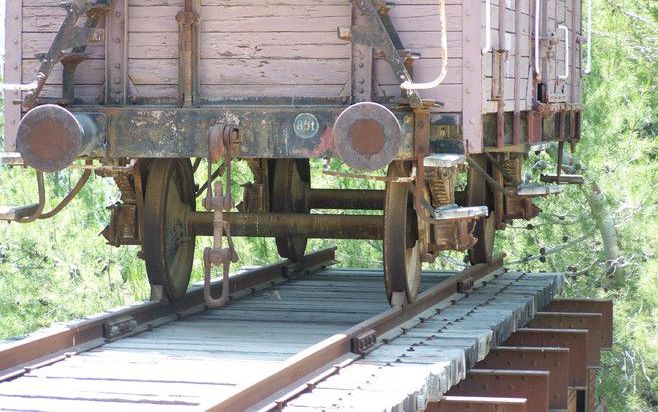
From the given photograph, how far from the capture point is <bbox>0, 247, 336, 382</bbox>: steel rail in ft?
21.3

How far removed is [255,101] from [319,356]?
2.06 metres

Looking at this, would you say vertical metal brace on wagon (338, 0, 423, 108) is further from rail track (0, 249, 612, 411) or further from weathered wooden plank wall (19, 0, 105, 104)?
weathered wooden plank wall (19, 0, 105, 104)

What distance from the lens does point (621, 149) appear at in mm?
13656

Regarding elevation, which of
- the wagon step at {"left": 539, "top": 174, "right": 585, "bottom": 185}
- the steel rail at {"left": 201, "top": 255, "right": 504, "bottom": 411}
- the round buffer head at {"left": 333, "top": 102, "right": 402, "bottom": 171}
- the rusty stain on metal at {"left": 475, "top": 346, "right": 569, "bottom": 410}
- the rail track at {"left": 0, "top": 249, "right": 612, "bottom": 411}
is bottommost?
the rusty stain on metal at {"left": 475, "top": 346, "right": 569, "bottom": 410}

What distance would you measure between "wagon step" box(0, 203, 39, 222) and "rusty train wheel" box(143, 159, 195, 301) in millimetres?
748

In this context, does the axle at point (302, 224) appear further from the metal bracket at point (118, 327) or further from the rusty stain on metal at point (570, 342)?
the metal bracket at point (118, 327)

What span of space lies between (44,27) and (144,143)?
3.23 ft

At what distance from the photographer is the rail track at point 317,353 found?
5.86 m

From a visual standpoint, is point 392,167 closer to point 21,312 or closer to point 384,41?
point 384,41

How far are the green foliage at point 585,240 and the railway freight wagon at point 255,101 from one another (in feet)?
16.1

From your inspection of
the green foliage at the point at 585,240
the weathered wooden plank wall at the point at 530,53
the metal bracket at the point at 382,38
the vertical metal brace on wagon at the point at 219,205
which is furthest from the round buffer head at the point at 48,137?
the green foliage at the point at 585,240

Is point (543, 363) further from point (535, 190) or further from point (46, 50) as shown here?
point (46, 50)

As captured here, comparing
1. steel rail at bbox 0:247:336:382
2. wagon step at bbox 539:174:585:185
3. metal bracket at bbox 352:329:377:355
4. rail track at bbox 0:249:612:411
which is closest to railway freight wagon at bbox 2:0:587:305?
steel rail at bbox 0:247:336:382

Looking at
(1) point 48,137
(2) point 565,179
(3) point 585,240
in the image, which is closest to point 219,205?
(1) point 48,137
